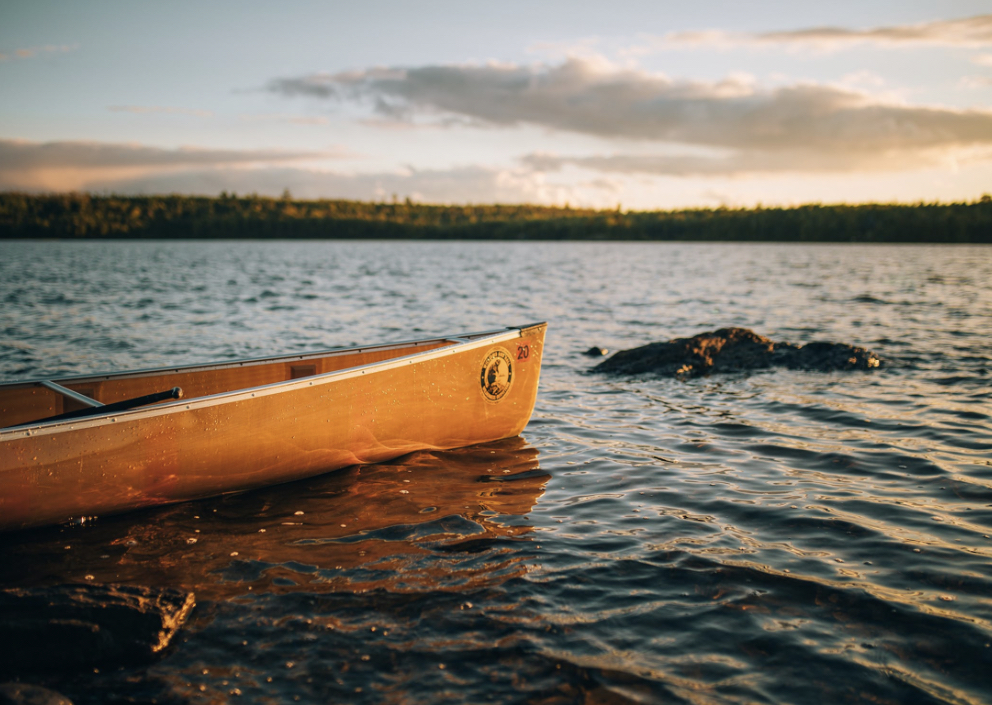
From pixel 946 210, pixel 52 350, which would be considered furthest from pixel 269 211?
pixel 52 350

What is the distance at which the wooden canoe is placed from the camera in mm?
5305

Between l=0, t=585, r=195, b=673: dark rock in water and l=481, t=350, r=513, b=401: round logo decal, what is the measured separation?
437 cm

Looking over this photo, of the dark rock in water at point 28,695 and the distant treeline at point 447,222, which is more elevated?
the distant treeline at point 447,222

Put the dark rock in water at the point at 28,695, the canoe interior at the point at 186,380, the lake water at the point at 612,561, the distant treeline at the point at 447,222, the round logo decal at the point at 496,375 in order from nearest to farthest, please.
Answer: the dark rock in water at the point at 28,695, the lake water at the point at 612,561, the canoe interior at the point at 186,380, the round logo decal at the point at 496,375, the distant treeline at the point at 447,222

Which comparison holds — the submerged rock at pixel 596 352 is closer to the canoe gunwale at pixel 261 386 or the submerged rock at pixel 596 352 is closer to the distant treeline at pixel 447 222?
the canoe gunwale at pixel 261 386

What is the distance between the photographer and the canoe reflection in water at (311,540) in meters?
4.71

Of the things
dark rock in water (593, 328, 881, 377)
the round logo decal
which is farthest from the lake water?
dark rock in water (593, 328, 881, 377)

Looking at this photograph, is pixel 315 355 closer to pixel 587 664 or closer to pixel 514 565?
pixel 514 565

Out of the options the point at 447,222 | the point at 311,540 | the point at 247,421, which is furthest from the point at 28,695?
the point at 447,222

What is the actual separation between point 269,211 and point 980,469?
16991cm

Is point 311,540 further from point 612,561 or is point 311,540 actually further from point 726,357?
point 726,357

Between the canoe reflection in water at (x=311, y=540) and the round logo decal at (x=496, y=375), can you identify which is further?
the round logo decal at (x=496, y=375)

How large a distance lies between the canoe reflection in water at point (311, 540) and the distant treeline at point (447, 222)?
10784 cm

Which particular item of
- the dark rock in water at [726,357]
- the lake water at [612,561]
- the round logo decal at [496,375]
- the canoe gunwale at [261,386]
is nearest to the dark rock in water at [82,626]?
the lake water at [612,561]
